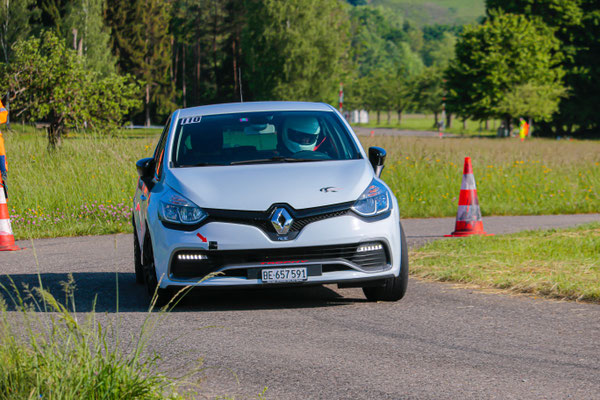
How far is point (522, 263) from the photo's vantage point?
30.0 ft

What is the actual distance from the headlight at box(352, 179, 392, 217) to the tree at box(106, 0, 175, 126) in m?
68.5

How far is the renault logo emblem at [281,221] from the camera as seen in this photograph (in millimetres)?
6660

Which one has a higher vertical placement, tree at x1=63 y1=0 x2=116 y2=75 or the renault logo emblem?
tree at x1=63 y1=0 x2=116 y2=75

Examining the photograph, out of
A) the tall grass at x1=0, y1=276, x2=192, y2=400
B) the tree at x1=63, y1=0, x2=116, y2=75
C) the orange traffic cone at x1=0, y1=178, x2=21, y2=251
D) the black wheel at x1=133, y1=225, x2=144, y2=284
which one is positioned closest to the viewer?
the tall grass at x1=0, y1=276, x2=192, y2=400

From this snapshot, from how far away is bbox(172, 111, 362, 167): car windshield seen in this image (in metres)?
7.67

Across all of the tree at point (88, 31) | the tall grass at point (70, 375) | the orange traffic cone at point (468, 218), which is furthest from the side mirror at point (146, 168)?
the tree at point (88, 31)

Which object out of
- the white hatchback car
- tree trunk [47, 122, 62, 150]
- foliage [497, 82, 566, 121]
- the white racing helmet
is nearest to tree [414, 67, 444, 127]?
foliage [497, 82, 566, 121]

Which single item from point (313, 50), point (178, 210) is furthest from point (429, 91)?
point (178, 210)

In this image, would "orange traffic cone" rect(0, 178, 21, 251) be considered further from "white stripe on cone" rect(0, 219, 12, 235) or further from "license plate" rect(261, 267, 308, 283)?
"license plate" rect(261, 267, 308, 283)

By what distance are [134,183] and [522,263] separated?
8837 millimetres

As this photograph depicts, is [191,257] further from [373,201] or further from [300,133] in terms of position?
[300,133]

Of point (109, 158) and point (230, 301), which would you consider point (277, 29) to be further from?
point (230, 301)

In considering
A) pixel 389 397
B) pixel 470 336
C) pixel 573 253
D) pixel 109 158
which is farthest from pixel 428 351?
pixel 109 158

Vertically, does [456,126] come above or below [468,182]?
below
